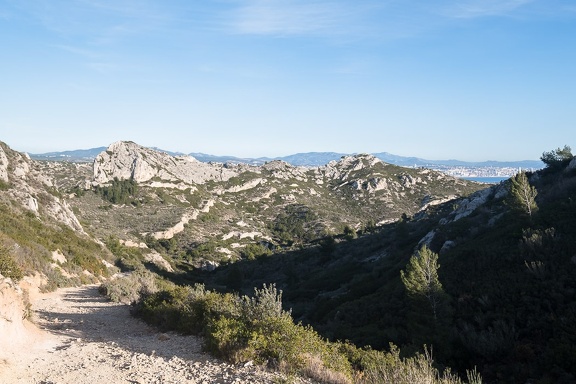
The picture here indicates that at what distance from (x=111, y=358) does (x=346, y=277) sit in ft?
91.9

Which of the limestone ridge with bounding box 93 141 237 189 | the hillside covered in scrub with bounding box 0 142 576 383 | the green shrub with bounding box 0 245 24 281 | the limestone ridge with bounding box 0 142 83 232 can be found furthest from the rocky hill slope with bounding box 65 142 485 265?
the green shrub with bounding box 0 245 24 281

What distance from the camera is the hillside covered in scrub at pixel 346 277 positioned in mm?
9055

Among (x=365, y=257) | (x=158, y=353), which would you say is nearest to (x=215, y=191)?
(x=365, y=257)

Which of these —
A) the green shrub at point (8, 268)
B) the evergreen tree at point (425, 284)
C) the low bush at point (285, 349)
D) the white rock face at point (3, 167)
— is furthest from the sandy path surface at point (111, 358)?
the white rock face at point (3, 167)

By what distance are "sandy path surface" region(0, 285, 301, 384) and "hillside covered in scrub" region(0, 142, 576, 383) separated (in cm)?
56

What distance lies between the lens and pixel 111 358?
8.10 metres

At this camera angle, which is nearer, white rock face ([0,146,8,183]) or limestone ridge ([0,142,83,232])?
limestone ridge ([0,142,83,232])

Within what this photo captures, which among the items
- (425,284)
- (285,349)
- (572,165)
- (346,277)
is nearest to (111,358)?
(285,349)

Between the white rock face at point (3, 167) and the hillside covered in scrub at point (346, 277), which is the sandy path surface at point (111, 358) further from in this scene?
the white rock face at point (3, 167)

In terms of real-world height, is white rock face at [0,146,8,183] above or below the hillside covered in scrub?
above

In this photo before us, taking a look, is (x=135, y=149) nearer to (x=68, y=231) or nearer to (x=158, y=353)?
(x=68, y=231)

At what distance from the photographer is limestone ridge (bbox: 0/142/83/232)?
32344 mm

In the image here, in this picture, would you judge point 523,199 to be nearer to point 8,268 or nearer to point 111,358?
point 111,358

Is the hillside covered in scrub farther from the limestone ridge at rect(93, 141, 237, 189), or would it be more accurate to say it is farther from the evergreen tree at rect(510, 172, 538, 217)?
the limestone ridge at rect(93, 141, 237, 189)
